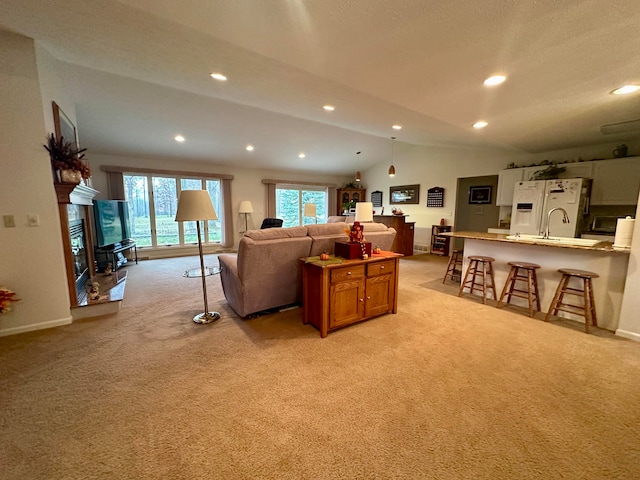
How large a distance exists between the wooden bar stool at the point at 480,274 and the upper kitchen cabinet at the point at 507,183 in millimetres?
2452

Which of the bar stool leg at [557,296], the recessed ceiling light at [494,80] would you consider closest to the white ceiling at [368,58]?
the recessed ceiling light at [494,80]

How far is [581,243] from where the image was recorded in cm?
289

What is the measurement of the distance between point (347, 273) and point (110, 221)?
4.86 meters

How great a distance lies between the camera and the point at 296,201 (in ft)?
27.9

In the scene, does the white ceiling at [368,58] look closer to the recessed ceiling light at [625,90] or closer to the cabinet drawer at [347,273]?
the recessed ceiling light at [625,90]

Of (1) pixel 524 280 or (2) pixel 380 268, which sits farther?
(1) pixel 524 280

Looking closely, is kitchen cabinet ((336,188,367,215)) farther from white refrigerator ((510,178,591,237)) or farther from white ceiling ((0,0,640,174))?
white refrigerator ((510,178,591,237))

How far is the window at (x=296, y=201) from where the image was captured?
27.0 feet

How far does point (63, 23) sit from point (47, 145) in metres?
1.09

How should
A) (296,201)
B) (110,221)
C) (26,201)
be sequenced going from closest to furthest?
1. (26,201)
2. (110,221)
3. (296,201)

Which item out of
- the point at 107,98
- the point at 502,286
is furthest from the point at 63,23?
the point at 502,286

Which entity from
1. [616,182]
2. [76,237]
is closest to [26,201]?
[76,237]

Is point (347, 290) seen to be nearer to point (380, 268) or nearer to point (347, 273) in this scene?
point (347, 273)

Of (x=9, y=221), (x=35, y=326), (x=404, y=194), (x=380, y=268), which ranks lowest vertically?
(x=35, y=326)
